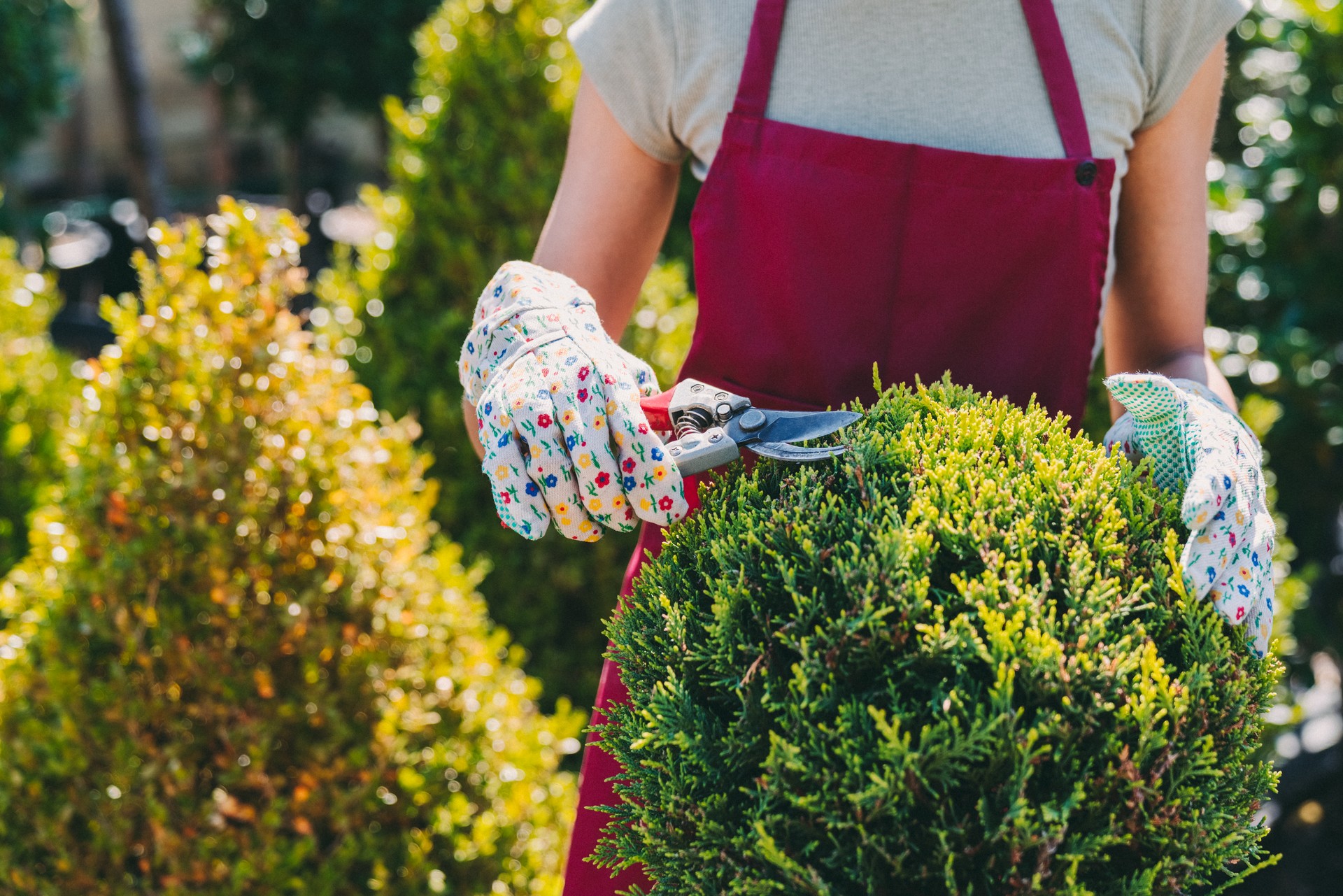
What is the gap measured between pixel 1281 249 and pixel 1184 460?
9.64ft

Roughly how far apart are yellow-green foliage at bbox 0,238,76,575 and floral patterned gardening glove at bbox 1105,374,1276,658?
3.58 m

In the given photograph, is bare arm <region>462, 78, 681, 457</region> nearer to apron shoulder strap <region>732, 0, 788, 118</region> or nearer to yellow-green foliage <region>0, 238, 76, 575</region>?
apron shoulder strap <region>732, 0, 788, 118</region>

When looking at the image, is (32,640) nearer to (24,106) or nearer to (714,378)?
(714,378)

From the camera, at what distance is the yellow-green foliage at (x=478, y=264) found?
345cm

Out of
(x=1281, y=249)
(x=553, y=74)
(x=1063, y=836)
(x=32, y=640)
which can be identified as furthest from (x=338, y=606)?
(x=1281, y=249)

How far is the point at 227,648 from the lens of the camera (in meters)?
2.15

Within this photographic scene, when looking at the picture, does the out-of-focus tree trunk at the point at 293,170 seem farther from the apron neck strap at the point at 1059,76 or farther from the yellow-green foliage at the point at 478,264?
the apron neck strap at the point at 1059,76

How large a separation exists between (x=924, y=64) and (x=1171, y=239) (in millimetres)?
469

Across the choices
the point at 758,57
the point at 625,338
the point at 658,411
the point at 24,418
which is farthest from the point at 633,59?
the point at 24,418

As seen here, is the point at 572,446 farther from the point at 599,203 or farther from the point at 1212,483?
the point at 1212,483

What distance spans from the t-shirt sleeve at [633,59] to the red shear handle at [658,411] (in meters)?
0.50

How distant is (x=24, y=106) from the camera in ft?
33.7

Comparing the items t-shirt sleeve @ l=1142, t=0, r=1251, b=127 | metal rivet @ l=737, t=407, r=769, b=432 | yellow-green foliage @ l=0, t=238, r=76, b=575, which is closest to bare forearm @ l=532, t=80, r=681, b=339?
metal rivet @ l=737, t=407, r=769, b=432

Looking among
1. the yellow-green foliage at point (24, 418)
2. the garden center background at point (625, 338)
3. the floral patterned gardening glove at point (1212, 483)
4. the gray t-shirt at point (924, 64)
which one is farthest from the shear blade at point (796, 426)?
the yellow-green foliage at point (24, 418)
